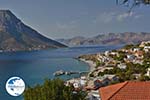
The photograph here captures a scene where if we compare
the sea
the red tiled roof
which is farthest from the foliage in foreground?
the sea

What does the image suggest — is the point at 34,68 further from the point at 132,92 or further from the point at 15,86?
the point at 15,86

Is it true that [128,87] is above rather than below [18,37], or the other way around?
below

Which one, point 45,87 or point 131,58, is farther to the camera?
point 131,58

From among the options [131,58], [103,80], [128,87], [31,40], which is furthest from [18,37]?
[128,87]

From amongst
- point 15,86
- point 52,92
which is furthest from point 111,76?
point 15,86

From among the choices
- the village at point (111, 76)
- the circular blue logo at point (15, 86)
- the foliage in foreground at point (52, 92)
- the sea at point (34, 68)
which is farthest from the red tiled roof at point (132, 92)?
the circular blue logo at point (15, 86)

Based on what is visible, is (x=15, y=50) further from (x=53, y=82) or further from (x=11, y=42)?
(x=53, y=82)

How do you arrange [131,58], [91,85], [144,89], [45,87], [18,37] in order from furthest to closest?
[18,37] → [131,58] → [91,85] → [144,89] → [45,87]

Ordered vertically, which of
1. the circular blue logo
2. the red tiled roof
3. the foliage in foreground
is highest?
the circular blue logo

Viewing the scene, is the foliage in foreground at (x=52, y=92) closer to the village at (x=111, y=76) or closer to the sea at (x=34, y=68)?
the village at (x=111, y=76)

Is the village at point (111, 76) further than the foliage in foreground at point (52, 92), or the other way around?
the village at point (111, 76)

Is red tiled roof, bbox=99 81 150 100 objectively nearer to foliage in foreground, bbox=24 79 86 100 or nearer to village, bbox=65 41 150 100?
village, bbox=65 41 150 100
